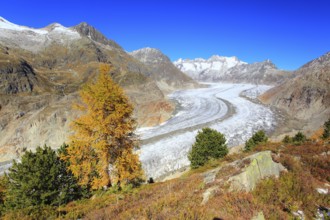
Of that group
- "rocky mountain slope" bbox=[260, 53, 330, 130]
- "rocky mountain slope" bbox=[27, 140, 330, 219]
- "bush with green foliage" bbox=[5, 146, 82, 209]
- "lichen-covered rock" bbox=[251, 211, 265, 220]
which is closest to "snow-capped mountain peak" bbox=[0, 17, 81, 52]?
"rocky mountain slope" bbox=[260, 53, 330, 130]

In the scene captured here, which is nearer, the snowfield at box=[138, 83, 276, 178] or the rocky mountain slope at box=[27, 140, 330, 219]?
the rocky mountain slope at box=[27, 140, 330, 219]

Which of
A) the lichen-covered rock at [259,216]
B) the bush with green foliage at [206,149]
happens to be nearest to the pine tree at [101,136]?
the bush with green foliage at [206,149]

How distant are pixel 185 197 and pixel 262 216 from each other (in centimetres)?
289

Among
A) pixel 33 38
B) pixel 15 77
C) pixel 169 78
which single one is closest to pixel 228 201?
pixel 15 77

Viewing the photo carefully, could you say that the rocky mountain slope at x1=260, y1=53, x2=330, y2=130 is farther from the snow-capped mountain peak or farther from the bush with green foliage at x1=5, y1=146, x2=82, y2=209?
the snow-capped mountain peak

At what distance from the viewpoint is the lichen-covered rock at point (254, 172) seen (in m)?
9.34

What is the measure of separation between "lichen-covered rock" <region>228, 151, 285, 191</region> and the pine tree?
835 cm

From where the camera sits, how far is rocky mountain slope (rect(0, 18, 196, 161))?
47906mm

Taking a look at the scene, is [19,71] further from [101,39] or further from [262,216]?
[101,39]

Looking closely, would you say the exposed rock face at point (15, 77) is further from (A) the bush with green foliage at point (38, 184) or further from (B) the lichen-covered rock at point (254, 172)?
(B) the lichen-covered rock at point (254, 172)

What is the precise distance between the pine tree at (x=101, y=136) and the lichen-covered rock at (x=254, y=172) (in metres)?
8.35

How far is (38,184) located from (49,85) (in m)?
72.8

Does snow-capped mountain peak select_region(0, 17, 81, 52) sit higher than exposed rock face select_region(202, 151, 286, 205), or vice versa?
snow-capped mountain peak select_region(0, 17, 81, 52)

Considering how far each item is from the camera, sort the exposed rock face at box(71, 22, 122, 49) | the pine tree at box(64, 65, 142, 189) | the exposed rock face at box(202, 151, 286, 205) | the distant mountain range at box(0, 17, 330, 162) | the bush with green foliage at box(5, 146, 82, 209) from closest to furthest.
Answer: the exposed rock face at box(202, 151, 286, 205), the bush with green foliage at box(5, 146, 82, 209), the pine tree at box(64, 65, 142, 189), the distant mountain range at box(0, 17, 330, 162), the exposed rock face at box(71, 22, 122, 49)
